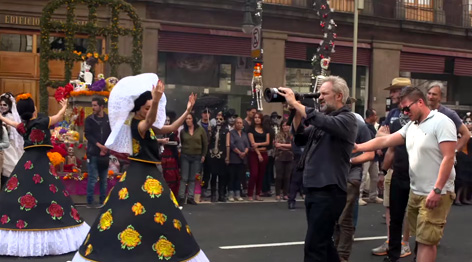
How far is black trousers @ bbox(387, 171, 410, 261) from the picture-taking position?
23.0 feet

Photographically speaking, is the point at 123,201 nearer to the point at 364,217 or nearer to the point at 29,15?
the point at 364,217

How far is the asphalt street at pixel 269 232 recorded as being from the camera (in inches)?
310

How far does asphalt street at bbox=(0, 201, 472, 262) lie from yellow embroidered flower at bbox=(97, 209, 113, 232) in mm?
2032

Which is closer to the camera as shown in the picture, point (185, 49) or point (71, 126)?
point (71, 126)

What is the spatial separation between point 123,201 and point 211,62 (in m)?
15.5

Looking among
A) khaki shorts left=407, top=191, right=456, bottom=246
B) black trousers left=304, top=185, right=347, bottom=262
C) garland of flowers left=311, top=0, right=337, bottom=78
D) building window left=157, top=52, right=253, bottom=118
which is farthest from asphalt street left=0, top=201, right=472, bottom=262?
building window left=157, top=52, right=253, bottom=118

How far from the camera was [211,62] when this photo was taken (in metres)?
20.6

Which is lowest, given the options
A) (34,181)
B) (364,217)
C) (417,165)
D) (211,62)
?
(364,217)

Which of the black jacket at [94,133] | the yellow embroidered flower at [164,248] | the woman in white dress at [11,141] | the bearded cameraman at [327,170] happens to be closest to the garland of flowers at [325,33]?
the black jacket at [94,133]

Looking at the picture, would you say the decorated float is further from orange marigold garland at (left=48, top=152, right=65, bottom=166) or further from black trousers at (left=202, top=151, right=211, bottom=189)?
black trousers at (left=202, top=151, right=211, bottom=189)

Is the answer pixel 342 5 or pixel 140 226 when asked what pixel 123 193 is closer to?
pixel 140 226

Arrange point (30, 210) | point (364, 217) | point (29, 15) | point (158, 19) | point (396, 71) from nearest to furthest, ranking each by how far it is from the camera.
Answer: point (30, 210) < point (364, 217) < point (29, 15) < point (158, 19) < point (396, 71)

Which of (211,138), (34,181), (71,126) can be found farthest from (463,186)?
(34,181)

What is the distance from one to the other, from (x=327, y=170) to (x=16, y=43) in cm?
1464
